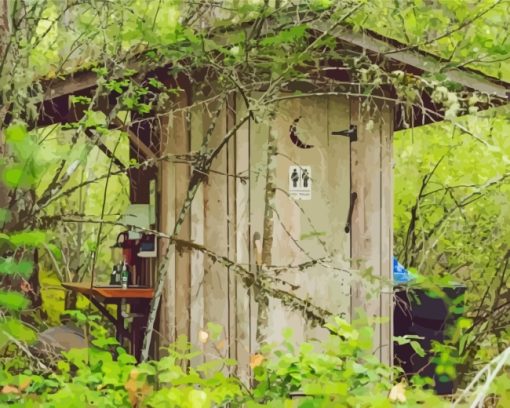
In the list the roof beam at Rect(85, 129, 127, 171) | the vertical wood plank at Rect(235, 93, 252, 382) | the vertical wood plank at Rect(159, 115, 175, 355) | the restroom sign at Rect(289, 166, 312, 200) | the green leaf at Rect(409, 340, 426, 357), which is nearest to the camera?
the green leaf at Rect(409, 340, 426, 357)

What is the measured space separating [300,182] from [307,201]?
0.17 metres

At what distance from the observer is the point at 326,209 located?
23.4 ft

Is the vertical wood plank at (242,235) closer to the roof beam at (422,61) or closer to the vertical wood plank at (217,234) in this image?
the vertical wood plank at (217,234)

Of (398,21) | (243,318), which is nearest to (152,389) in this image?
(243,318)

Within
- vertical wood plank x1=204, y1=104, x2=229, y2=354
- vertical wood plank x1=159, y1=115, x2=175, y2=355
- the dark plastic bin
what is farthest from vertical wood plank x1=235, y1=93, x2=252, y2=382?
the dark plastic bin

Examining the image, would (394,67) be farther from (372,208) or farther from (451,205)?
(451,205)

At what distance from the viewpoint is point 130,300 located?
8.15 metres

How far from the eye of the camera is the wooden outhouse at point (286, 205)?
6867 mm

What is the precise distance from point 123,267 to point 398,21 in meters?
3.67

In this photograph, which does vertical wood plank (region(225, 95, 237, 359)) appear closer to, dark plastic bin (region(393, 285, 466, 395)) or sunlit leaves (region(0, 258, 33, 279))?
dark plastic bin (region(393, 285, 466, 395))

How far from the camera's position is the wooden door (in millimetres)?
6910

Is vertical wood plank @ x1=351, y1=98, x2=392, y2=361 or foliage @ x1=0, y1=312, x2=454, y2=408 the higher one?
vertical wood plank @ x1=351, y1=98, x2=392, y2=361

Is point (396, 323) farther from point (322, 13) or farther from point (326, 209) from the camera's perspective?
point (322, 13)

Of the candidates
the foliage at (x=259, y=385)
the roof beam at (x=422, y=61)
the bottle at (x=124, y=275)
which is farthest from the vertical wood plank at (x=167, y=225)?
Result: the foliage at (x=259, y=385)
